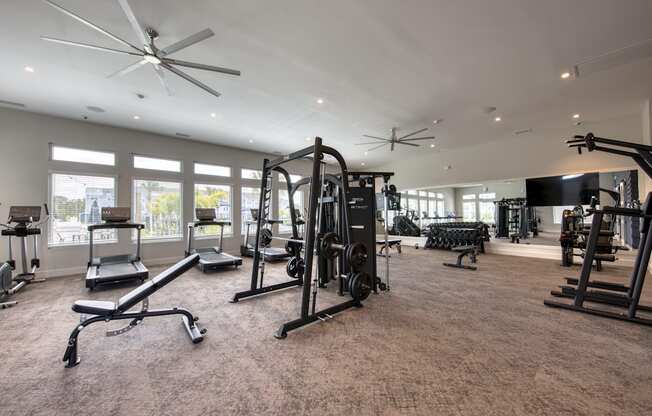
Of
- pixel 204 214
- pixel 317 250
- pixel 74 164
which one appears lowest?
pixel 317 250

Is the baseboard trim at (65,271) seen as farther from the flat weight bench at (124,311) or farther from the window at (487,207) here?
the window at (487,207)

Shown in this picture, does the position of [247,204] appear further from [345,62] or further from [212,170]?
[345,62]

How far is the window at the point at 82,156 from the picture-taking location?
213 inches

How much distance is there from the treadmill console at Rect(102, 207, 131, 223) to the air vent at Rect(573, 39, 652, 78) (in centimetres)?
826

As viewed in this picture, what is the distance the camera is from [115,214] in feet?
16.9

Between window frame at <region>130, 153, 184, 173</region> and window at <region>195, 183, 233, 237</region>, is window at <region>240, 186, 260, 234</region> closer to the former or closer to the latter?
window at <region>195, 183, 233, 237</region>

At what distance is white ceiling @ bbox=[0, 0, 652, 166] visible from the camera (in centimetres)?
270

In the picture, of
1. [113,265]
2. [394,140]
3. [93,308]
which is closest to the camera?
[93,308]

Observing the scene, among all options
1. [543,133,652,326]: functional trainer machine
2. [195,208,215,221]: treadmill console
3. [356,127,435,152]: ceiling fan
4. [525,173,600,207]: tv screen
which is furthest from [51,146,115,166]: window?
[525,173,600,207]: tv screen

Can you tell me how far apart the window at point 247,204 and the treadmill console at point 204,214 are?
1.62 meters

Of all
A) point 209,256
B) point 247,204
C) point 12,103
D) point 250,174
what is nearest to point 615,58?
point 209,256

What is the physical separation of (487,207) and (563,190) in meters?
5.21

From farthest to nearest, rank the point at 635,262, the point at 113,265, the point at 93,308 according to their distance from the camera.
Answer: the point at 113,265
the point at 635,262
the point at 93,308

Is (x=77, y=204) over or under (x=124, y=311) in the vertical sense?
over
